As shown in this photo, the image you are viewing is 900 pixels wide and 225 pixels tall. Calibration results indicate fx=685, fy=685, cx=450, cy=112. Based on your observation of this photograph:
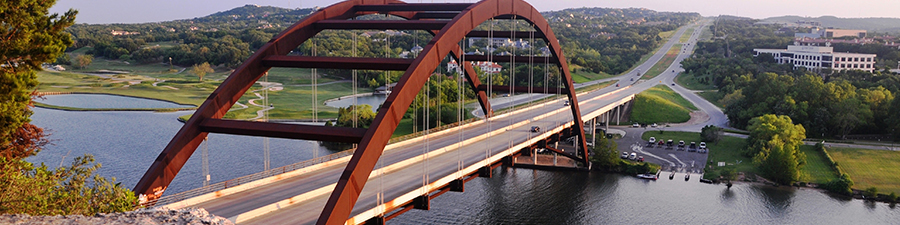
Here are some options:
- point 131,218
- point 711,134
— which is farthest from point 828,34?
point 131,218

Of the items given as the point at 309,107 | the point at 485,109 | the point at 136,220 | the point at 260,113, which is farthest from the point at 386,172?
the point at 309,107

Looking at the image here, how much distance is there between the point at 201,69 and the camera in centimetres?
10088

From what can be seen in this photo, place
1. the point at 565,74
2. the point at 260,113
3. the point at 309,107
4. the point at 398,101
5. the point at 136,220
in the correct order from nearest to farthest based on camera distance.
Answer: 1. the point at 136,220
2. the point at 398,101
3. the point at 565,74
4. the point at 260,113
5. the point at 309,107

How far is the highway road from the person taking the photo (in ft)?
66.6

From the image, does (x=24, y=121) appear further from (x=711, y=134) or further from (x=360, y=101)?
(x=360, y=101)

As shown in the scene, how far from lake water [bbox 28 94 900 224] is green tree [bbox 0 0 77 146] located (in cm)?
1356

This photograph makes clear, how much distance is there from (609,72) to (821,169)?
212ft

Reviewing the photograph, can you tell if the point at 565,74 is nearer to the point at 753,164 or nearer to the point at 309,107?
the point at 753,164

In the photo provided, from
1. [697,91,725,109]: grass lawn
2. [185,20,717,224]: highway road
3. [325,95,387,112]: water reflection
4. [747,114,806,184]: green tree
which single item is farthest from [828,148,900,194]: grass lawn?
[325,95,387,112]: water reflection

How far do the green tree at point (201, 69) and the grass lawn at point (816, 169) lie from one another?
256 feet

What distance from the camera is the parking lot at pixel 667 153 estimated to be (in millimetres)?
47469

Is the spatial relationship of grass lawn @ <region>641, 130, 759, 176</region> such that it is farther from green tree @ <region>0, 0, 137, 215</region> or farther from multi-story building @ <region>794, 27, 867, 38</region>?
multi-story building @ <region>794, 27, 867, 38</region>

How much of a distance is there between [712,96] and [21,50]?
76830 millimetres

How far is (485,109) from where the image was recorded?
148 ft
